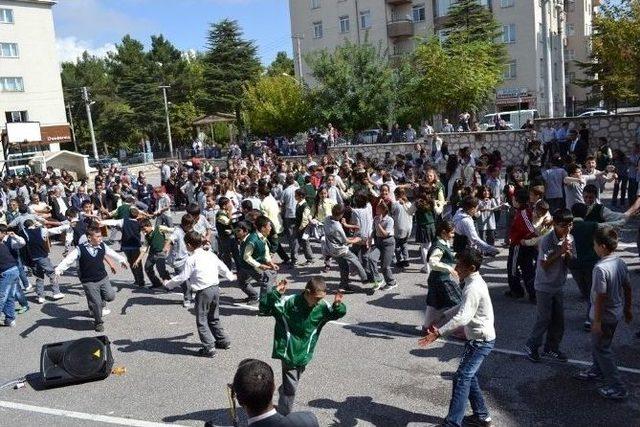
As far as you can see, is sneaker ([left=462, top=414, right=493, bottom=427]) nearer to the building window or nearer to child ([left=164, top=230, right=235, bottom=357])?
child ([left=164, top=230, right=235, bottom=357])

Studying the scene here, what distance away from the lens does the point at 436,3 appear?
47281 millimetres

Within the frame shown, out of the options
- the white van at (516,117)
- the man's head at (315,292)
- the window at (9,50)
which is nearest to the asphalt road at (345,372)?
the man's head at (315,292)

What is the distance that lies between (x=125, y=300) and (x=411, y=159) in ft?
39.5

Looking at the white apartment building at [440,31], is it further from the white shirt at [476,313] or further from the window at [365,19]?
the white shirt at [476,313]

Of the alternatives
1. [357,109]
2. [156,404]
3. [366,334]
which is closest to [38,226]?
[156,404]

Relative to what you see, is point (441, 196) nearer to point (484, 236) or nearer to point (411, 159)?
point (484, 236)

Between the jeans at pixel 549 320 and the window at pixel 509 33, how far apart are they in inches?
1658

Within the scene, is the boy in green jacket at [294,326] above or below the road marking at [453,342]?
above

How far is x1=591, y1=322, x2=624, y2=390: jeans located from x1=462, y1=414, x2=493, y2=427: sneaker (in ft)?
4.16

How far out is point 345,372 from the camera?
6.94m

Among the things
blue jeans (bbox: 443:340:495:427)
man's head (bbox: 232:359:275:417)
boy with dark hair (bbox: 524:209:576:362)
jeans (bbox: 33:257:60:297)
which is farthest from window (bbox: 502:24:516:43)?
man's head (bbox: 232:359:275:417)

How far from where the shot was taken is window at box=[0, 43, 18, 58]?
49.0 m

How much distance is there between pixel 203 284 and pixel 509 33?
43.3 m

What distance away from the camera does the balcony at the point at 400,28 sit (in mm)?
47969
